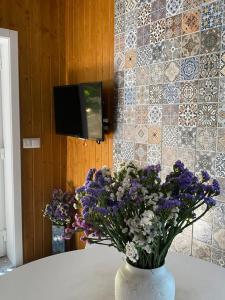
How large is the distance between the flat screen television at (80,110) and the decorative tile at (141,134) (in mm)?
315

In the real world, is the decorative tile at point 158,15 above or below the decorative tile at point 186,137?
above

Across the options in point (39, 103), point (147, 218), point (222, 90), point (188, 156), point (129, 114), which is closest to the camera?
point (147, 218)

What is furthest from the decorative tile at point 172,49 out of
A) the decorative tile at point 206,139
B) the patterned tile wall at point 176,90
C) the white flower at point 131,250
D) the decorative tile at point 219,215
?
the white flower at point 131,250

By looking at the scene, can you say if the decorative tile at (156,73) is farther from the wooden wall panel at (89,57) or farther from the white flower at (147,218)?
the white flower at (147,218)

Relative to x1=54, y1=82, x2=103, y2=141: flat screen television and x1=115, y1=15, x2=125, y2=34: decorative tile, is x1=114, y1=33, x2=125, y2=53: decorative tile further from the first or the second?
x1=54, y1=82, x2=103, y2=141: flat screen television

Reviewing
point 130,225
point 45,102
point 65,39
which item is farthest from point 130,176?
point 65,39

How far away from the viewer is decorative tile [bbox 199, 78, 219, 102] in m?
1.64

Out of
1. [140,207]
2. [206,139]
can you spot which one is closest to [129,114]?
[206,139]

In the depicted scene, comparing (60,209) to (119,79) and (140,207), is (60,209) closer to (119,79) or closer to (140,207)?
(119,79)

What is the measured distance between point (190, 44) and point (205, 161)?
700mm

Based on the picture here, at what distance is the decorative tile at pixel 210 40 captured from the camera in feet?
5.29

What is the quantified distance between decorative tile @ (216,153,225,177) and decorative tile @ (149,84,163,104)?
0.57 m

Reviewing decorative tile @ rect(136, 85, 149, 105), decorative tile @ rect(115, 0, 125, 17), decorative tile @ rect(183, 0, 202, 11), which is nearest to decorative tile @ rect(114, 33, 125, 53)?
decorative tile @ rect(115, 0, 125, 17)

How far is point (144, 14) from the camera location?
6.81 ft
